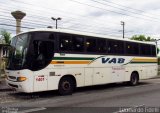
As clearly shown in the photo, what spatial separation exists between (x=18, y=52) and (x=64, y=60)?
233 centimetres

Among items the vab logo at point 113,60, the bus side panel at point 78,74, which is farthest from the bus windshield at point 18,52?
the vab logo at point 113,60

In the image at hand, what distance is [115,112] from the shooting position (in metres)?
9.24

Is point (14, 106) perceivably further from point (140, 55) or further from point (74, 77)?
point (140, 55)

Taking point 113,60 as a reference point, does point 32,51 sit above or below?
above

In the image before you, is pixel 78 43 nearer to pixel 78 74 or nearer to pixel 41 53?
pixel 78 74

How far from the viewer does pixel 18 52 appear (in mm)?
12930

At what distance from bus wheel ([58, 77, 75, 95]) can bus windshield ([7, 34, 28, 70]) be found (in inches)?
94.0

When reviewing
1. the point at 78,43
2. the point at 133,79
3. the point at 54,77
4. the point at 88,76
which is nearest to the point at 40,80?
the point at 54,77

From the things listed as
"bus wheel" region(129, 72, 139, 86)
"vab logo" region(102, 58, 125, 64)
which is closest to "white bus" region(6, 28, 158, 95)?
"vab logo" region(102, 58, 125, 64)

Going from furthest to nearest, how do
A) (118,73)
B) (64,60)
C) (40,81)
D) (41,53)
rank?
(118,73) → (64,60) → (41,53) → (40,81)

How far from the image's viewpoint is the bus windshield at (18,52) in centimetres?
1253

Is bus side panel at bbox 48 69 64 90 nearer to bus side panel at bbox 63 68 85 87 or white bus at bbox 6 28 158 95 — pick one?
white bus at bbox 6 28 158 95

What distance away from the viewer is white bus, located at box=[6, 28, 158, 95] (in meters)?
12.5

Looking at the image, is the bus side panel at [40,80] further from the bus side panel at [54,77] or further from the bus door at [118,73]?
the bus door at [118,73]
